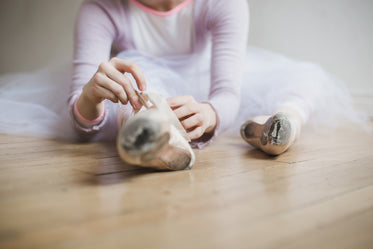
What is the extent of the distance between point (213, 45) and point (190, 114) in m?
0.33

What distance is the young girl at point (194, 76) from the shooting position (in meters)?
0.76

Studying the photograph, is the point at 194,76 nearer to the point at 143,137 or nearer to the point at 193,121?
the point at 193,121

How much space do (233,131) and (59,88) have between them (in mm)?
618

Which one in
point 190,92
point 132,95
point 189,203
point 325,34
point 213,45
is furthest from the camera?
point 325,34

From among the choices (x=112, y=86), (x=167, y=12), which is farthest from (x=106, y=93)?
(x=167, y=12)

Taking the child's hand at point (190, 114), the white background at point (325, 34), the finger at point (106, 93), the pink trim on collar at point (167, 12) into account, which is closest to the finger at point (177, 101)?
the child's hand at point (190, 114)

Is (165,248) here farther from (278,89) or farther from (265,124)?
(278,89)

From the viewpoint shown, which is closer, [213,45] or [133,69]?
[133,69]

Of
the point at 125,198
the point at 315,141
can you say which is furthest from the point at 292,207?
the point at 315,141

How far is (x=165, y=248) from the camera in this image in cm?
33

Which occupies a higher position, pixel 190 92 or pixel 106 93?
pixel 106 93

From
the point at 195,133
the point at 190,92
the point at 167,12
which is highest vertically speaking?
the point at 167,12

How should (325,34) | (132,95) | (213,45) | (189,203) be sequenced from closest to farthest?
(189,203) → (132,95) → (213,45) → (325,34)

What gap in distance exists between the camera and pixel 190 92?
1122 millimetres
